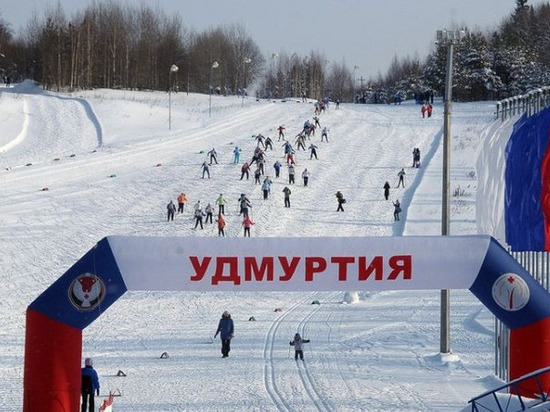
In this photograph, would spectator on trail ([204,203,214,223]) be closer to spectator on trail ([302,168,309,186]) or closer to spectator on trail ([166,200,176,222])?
spectator on trail ([166,200,176,222])

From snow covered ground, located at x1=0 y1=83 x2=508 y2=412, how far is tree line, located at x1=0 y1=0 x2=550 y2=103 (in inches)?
436

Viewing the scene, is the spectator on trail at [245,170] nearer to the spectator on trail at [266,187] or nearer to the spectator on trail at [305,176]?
the spectator on trail at [305,176]

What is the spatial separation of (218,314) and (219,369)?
625 cm

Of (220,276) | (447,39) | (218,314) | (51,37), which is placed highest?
(51,37)

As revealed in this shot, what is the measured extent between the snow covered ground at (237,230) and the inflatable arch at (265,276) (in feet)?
6.86

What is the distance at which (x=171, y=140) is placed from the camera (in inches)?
1987

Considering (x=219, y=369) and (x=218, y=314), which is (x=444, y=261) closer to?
(x=219, y=369)

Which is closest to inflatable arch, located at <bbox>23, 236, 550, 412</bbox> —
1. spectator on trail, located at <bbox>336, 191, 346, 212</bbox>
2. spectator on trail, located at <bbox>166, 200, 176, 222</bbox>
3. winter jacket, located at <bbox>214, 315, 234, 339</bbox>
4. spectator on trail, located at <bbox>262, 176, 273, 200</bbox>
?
winter jacket, located at <bbox>214, 315, 234, 339</bbox>

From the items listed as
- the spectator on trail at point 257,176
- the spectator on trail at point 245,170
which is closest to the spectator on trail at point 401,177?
the spectator on trail at point 257,176

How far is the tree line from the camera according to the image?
267 ft

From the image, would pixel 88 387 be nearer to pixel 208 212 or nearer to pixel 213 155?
pixel 208 212

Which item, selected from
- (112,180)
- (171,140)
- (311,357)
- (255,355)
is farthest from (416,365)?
(171,140)

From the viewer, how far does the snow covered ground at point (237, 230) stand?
16.2 meters

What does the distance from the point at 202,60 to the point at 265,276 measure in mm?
99192
